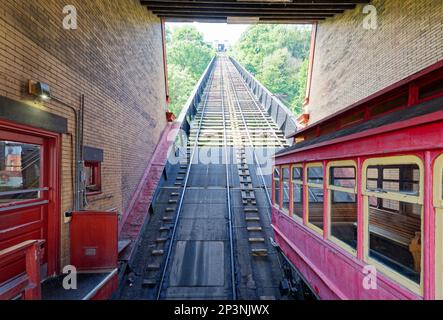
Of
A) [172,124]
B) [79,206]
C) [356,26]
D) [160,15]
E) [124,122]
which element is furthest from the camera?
[172,124]

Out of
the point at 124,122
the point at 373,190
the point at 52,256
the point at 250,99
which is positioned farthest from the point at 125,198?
the point at 250,99

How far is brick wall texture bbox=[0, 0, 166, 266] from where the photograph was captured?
372cm

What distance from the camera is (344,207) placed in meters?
5.34

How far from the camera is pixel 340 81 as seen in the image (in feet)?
34.0

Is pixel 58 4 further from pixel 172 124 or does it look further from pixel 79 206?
pixel 172 124

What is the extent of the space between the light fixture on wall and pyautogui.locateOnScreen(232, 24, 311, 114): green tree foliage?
27401 millimetres

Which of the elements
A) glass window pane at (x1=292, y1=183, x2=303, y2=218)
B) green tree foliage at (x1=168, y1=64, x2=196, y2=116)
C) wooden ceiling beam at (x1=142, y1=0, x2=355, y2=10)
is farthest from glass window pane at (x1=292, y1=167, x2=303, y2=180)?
green tree foliage at (x1=168, y1=64, x2=196, y2=116)

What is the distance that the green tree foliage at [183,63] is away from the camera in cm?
2998

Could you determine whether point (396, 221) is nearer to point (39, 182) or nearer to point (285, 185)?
point (285, 185)

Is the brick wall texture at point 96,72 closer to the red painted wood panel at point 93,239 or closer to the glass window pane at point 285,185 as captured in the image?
the red painted wood panel at point 93,239

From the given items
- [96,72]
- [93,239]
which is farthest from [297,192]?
[96,72]

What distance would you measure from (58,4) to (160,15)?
28.1 feet

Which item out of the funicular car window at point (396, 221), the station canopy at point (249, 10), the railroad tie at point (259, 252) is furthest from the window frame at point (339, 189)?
the station canopy at point (249, 10)

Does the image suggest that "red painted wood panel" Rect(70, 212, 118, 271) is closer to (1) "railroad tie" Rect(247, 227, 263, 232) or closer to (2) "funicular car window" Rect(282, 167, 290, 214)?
(2) "funicular car window" Rect(282, 167, 290, 214)
